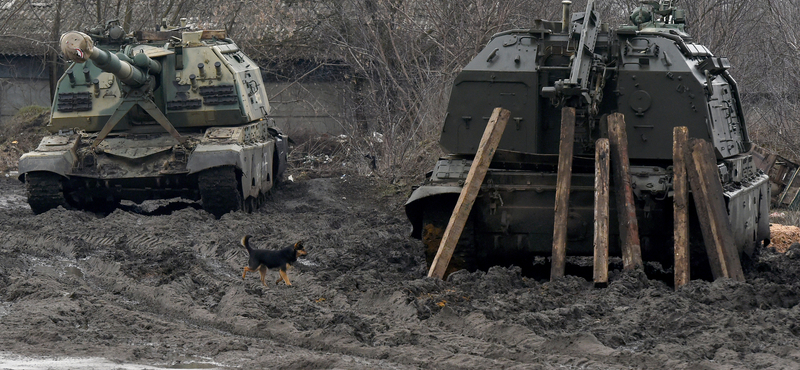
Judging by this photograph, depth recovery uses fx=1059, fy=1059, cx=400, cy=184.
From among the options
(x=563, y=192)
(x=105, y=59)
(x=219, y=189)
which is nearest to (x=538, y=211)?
(x=563, y=192)

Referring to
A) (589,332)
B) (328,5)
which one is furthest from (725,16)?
(589,332)

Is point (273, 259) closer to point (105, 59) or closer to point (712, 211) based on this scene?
point (712, 211)

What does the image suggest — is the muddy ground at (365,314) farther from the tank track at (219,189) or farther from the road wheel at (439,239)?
the tank track at (219,189)

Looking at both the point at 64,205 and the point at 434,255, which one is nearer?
the point at 434,255

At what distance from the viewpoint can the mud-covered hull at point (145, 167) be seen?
41.2 feet

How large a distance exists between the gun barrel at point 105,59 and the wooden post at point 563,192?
540cm

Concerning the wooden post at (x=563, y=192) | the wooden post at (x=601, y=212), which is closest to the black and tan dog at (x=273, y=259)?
the wooden post at (x=563, y=192)

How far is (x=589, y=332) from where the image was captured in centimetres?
590

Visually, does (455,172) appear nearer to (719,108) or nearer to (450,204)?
(450,204)

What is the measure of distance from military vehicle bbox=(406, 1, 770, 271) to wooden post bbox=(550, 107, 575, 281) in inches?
8.1

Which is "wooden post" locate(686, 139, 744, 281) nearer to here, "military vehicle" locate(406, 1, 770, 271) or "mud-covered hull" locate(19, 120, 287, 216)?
"military vehicle" locate(406, 1, 770, 271)

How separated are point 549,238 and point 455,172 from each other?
0.94 metres

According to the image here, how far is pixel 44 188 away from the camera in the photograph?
12625 millimetres

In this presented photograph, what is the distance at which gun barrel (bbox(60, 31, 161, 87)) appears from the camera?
→ 10.9 metres
